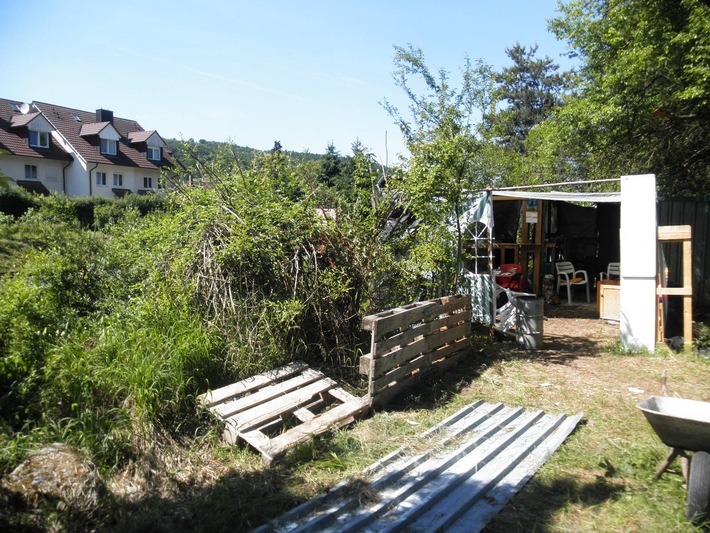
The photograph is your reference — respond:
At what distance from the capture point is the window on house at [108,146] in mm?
34781

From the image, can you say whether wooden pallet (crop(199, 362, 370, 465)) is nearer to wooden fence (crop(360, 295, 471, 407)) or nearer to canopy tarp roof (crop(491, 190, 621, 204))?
wooden fence (crop(360, 295, 471, 407))

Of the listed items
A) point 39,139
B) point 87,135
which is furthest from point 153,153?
point 39,139

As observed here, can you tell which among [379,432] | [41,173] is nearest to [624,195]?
[379,432]

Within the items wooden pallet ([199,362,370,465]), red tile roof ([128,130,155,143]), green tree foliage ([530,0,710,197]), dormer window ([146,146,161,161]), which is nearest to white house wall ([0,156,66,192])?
red tile roof ([128,130,155,143])

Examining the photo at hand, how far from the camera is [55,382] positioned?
13.7 feet

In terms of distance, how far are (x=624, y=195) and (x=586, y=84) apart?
6443 millimetres

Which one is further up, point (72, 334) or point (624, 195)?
point (624, 195)

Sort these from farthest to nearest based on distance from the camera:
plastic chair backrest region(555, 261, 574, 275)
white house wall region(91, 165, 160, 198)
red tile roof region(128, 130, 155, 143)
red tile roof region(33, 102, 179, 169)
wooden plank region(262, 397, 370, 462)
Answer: red tile roof region(128, 130, 155, 143) < white house wall region(91, 165, 160, 198) < red tile roof region(33, 102, 179, 169) < plastic chair backrest region(555, 261, 574, 275) < wooden plank region(262, 397, 370, 462)

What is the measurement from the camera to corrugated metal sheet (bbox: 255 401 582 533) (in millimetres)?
3221

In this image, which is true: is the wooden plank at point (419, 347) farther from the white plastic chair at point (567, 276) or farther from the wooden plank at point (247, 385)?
the white plastic chair at point (567, 276)

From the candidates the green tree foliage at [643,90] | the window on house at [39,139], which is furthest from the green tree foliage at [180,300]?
the window on house at [39,139]

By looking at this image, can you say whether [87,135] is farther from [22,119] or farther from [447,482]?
[447,482]

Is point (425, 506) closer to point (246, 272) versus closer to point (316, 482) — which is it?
point (316, 482)

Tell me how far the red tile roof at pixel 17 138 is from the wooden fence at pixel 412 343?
101 feet
